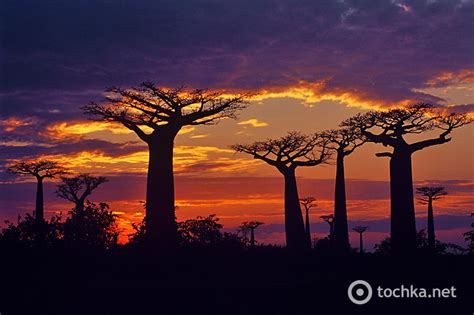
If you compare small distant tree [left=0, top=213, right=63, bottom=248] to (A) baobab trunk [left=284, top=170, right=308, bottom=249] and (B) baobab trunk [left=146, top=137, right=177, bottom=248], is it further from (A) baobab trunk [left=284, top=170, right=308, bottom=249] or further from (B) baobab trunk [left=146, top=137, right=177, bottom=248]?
(A) baobab trunk [left=284, top=170, right=308, bottom=249]

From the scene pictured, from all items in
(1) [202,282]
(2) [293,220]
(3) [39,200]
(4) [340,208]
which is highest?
(3) [39,200]

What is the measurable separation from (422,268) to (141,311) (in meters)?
8.53

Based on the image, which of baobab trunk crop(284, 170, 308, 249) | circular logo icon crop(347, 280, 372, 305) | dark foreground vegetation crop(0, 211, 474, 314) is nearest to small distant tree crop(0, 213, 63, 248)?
dark foreground vegetation crop(0, 211, 474, 314)

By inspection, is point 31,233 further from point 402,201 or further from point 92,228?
point 402,201

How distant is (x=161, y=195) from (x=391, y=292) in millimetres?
9289

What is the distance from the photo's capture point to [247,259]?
2023 cm

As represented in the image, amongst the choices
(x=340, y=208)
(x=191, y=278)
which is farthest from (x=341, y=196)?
(x=191, y=278)

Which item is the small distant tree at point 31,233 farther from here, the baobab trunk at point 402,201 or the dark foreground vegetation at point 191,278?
the baobab trunk at point 402,201

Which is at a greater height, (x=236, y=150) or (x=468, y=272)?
(x=236, y=150)

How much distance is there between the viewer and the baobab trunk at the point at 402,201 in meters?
26.9

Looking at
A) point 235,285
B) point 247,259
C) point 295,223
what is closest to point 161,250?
point 247,259

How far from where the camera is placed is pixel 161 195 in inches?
894

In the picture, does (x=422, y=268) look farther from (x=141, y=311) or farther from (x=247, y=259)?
(x=141, y=311)

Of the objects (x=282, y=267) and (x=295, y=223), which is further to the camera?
(x=295, y=223)
